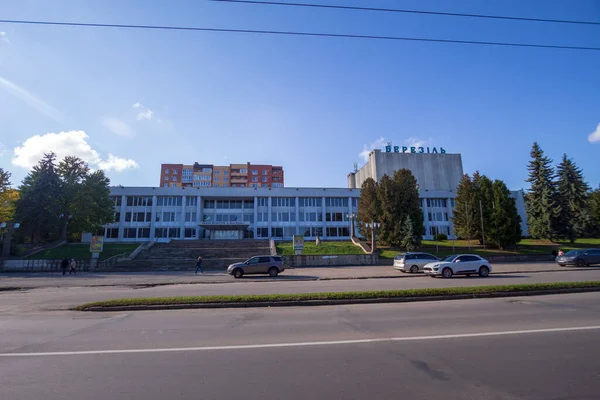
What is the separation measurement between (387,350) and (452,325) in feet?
8.67

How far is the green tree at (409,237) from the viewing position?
40.3 meters

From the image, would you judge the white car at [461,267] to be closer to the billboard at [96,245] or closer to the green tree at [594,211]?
the billboard at [96,245]

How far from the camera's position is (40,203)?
147 ft

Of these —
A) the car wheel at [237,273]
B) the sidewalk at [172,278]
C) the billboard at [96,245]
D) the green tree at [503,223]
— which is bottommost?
the sidewalk at [172,278]

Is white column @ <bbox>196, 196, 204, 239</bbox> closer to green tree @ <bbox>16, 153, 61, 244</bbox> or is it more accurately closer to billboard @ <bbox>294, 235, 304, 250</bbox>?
green tree @ <bbox>16, 153, 61, 244</bbox>

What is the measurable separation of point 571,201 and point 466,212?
73.7 feet

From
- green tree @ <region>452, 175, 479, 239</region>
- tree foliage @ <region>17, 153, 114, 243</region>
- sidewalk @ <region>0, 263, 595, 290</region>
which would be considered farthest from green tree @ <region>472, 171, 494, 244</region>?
tree foliage @ <region>17, 153, 114, 243</region>

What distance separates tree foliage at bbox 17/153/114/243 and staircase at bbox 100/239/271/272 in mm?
13919

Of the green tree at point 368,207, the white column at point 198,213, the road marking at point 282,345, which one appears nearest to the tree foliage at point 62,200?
the white column at point 198,213

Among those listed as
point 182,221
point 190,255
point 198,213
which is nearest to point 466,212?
point 190,255

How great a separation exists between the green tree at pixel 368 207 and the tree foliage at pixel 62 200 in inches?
1659

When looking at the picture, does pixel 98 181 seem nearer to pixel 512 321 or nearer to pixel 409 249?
pixel 409 249

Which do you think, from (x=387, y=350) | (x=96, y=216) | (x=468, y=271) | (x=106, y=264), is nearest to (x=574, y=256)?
(x=468, y=271)

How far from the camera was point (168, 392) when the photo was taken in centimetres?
398
